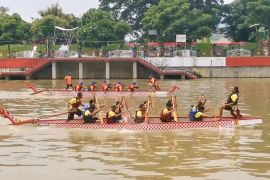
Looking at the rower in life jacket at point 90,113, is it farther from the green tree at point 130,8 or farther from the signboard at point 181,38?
the green tree at point 130,8

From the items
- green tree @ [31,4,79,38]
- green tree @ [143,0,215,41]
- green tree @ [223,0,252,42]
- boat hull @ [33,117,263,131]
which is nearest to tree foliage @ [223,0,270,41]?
green tree @ [223,0,252,42]

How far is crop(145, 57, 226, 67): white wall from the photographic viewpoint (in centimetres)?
6756

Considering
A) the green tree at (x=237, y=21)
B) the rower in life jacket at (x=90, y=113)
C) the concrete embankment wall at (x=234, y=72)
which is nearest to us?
the rower in life jacket at (x=90, y=113)

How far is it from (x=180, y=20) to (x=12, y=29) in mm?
23470

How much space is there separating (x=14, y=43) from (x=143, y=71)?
932 inches

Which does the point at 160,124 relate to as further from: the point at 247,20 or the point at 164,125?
the point at 247,20

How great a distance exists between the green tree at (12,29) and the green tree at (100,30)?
28.0 ft

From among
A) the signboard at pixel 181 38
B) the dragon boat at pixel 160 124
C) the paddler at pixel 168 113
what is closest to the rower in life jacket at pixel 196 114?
the dragon boat at pixel 160 124

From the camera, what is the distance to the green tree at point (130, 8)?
90.9 metres

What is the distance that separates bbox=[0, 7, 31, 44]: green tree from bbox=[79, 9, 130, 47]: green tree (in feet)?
28.0

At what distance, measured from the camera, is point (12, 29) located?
81.5 meters

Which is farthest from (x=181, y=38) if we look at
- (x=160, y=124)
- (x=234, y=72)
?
(x=160, y=124)

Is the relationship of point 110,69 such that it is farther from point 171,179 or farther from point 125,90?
point 171,179

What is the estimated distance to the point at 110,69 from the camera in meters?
69.1
